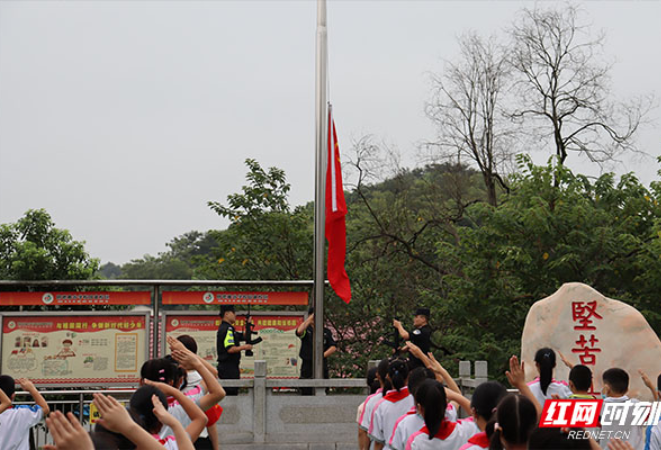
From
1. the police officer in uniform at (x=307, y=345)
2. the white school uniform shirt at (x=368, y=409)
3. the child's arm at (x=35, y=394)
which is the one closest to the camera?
the child's arm at (x=35, y=394)

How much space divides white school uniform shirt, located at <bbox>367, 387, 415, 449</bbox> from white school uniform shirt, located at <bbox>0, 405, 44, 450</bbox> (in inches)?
120

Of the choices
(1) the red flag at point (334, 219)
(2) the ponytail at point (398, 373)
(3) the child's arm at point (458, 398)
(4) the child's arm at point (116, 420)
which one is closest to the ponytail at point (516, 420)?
(3) the child's arm at point (458, 398)

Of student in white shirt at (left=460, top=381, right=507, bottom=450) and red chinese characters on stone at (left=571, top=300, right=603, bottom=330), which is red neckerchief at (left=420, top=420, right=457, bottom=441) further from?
red chinese characters on stone at (left=571, top=300, right=603, bottom=330)

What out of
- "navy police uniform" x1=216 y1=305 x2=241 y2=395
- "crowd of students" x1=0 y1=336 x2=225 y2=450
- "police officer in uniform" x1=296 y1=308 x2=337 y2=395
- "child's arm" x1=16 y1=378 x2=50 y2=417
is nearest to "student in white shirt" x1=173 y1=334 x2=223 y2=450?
"crowd of students" x1=0 y1=336 x2=225 y2=450

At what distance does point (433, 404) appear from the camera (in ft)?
15.2

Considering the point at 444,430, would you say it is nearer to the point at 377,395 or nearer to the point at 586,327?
the point at 377,395

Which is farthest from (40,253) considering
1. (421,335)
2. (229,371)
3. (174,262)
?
(174,262)

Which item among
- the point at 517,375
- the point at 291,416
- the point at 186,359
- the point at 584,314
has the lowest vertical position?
the point at 291,416

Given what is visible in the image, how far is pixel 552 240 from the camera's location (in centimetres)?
1518

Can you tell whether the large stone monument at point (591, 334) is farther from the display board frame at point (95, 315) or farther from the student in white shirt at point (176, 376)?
the student in white shirt at point (176, 376)

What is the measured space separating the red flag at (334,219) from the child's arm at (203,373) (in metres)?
6.36

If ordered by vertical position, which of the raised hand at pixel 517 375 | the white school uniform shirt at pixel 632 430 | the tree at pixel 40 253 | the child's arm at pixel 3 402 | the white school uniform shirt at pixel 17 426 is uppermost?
the tree at pixel 40 253

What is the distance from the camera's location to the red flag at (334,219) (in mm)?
11305

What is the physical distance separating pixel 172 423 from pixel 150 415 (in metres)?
0.26
